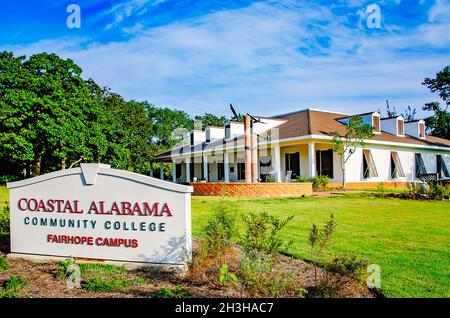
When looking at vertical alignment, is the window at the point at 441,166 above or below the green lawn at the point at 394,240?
above

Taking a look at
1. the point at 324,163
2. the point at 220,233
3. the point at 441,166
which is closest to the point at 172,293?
the point at 220,233

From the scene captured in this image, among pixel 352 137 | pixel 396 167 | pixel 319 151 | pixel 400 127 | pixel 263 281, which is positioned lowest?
pixel 263 281

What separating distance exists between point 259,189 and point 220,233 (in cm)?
1212

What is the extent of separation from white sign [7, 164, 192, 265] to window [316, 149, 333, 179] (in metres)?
19.6

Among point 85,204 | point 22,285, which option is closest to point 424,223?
point 85,204

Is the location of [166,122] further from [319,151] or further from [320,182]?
[320,182]

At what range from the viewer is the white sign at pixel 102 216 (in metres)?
5.22

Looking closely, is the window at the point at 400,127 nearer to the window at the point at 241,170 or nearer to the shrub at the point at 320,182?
the shrub at the point at 320,182

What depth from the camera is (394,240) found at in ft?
22.9

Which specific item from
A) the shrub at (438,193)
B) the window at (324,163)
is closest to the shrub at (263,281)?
the shrub at (438,193)

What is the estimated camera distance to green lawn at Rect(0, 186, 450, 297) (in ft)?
14.8

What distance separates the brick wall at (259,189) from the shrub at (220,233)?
10734mm

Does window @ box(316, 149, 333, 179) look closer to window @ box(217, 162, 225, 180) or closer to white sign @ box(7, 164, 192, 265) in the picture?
window @ box(217, 162, 225, 180)

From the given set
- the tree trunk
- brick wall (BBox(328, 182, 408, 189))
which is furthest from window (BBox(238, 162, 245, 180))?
the tree trunk
